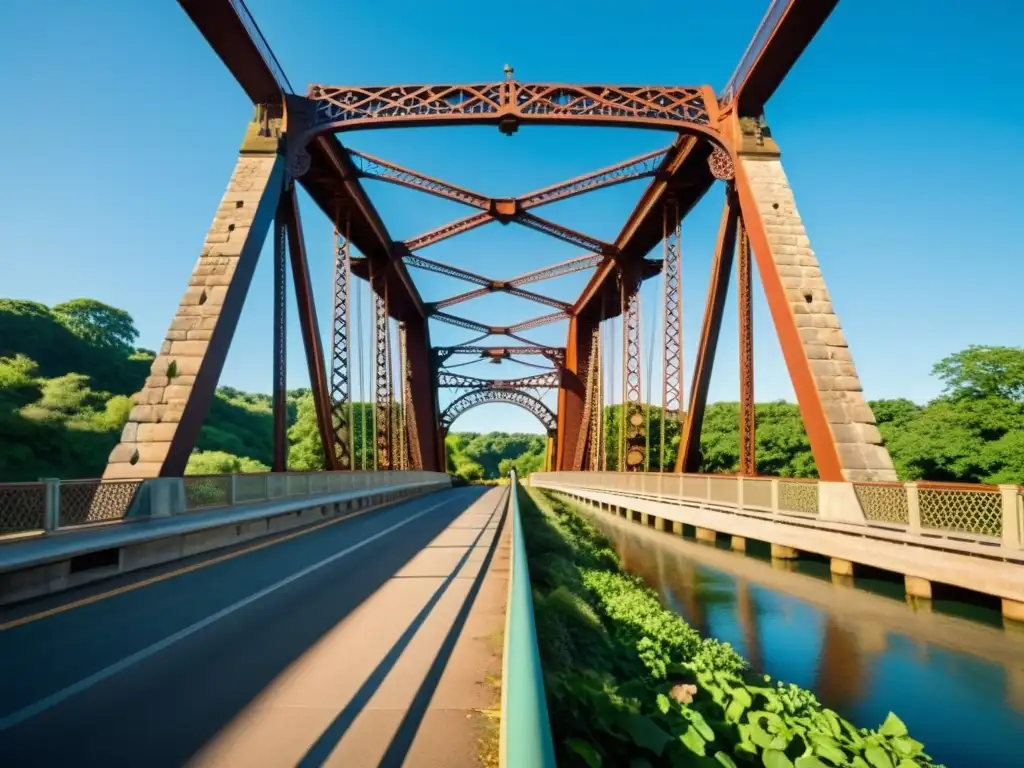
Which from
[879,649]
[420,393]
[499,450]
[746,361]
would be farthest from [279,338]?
[499,450]

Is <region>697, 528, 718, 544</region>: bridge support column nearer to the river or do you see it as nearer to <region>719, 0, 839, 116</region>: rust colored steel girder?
the river

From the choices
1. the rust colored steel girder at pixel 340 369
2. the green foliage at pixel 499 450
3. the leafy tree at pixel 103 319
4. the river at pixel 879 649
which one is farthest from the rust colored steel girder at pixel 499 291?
the green foliage at pixel 499 450

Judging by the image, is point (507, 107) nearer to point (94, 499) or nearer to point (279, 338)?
point (279, 338)

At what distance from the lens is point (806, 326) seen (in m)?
14.0

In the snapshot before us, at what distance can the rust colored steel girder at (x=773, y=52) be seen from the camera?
1414cm

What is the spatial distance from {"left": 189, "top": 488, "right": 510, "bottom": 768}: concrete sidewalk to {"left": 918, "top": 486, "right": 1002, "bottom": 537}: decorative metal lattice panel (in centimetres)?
679

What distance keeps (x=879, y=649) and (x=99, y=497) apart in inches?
434

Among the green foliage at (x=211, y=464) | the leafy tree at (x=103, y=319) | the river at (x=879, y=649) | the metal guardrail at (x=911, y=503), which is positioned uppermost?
the leafy tree at (x=103, y=319)

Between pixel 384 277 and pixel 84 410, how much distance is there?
80.2ft

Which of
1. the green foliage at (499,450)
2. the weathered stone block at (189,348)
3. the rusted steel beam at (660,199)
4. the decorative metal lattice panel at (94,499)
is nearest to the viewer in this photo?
the decorative metal lattice panel at (94,499)

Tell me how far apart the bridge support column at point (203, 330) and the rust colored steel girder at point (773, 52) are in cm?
1208

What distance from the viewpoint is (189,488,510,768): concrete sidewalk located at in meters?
3.40

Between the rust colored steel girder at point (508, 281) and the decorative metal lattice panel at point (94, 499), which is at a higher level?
the rust colored steel girder at point (508, 281)

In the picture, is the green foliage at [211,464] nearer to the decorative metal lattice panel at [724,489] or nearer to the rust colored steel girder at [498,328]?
the rust colored steel girder at [498,328]
